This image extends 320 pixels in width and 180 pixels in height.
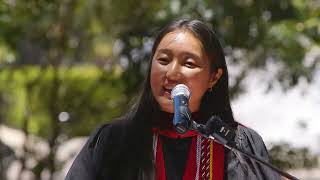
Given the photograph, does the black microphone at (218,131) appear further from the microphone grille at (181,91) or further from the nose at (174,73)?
the nose at (174,73)

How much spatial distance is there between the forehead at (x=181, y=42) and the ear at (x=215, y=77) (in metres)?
0.10

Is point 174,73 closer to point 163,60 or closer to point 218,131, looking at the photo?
point 163,60

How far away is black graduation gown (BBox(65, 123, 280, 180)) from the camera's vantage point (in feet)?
7.57

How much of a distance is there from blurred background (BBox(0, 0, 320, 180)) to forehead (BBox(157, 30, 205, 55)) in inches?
108

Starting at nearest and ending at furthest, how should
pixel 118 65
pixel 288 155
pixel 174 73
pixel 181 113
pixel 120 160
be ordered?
pixel 181 113
pixel 174 73
pixel 120 160
pixel 288 155
pixel 118 65

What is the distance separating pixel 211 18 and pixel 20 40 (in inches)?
62.1

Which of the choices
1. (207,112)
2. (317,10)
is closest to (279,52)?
(317,10)

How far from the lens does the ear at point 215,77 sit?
2.40 metres

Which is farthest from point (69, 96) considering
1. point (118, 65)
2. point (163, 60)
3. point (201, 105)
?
point (163, 60)

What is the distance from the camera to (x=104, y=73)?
6.07 meters

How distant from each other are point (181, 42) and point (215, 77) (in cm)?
19

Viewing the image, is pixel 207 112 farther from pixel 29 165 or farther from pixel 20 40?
pixel 29 165

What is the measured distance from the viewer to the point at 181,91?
2.11m

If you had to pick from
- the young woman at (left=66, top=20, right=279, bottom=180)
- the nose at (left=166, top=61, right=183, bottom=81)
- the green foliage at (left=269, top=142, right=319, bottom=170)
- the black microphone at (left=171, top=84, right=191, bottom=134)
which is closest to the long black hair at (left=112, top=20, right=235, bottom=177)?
the young woman at (left=66, top=20, right=279, bottom=180)
